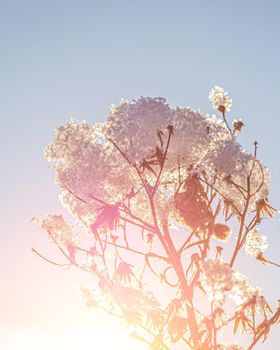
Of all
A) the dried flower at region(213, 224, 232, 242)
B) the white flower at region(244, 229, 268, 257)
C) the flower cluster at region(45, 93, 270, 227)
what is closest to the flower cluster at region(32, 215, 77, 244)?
the flower cluster at region(45, 93, 270, 227)

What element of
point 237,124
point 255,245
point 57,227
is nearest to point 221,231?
point 255,245

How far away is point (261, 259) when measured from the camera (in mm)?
10453

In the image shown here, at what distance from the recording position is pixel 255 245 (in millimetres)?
10586

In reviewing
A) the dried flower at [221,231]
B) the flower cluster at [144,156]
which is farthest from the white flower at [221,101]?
the dried flower at [221,231]

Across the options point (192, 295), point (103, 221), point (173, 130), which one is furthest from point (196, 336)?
point (173, 130)

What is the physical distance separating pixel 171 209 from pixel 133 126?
207 centimetres

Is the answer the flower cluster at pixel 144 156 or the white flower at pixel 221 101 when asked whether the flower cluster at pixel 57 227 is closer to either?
the flower cluster at pixel 144 156

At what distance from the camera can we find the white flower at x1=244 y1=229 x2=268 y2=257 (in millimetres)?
10531

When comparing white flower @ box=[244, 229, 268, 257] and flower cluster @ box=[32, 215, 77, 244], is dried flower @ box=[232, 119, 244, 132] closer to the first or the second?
white flower @ box=[244, 229, 268, 257]

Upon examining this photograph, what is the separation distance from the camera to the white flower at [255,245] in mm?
10531

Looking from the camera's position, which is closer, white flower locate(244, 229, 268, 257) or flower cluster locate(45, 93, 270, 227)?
flower cluster locate(45, 93, 270, 227)

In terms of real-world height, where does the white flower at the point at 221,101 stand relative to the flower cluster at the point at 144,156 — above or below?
above

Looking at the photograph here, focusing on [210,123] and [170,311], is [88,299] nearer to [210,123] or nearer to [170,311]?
[170,311]

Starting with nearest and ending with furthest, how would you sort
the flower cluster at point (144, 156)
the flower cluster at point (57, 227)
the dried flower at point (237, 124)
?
1. the flower cluster at point (144, 156)
2. the dried flower at point (237, 124)
3. the flower cluster at point (57, 227)
